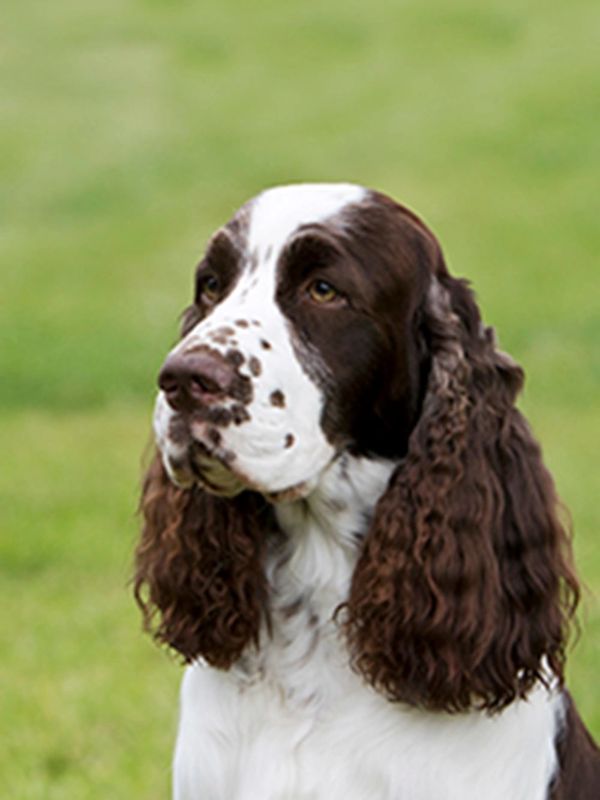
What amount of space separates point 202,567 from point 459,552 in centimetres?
68

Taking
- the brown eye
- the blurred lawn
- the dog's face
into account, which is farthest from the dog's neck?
the blurred lawn

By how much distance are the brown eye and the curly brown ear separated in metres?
0.60

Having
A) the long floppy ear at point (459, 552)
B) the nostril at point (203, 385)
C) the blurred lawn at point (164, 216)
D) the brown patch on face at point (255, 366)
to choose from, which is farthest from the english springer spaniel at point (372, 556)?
the blurred lawn at point (164, 216)

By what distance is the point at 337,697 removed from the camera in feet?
14.4

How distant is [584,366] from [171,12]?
1582cm

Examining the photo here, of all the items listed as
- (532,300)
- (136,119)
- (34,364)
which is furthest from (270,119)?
(34,364)

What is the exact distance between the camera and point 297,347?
4047 mm

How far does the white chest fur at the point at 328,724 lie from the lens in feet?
14.2

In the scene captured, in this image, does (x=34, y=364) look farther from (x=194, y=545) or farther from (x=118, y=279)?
(x=194, y=545)

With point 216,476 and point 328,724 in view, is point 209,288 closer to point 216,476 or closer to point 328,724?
point 216,476

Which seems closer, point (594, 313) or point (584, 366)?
point (584, 366)

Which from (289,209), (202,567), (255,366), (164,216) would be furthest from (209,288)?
(164,216)

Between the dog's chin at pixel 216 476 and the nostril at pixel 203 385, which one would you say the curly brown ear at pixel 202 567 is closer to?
the dog's chin at pixel 216 476

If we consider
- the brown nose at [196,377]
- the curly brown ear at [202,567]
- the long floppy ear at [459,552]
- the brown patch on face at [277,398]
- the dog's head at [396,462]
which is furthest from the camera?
the curly brown ear at [202,567]
